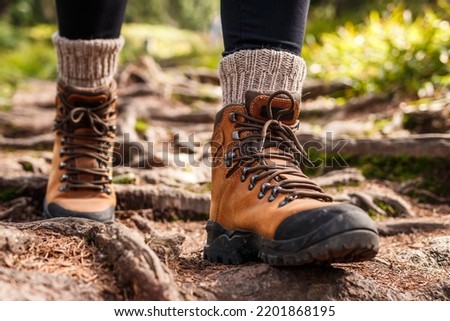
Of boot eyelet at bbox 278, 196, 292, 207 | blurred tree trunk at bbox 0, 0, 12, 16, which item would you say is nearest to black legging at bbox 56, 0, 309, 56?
boot eyelet at bbox 278, 196, 292, 207

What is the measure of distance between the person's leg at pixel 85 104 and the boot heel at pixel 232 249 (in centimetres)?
63

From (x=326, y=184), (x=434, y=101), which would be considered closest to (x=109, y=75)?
(x=326, y=184)

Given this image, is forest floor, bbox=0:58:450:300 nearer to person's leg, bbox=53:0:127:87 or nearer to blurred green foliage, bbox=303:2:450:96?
blurred green foliage, bbox=303:2:450:96

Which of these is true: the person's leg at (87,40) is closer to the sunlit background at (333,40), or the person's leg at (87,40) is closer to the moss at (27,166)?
the moss at (27,166)

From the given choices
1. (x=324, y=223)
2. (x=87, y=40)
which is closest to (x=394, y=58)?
(x=87, y=40)

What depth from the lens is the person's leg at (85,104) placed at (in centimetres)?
231

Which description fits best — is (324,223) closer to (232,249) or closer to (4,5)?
(232,249)

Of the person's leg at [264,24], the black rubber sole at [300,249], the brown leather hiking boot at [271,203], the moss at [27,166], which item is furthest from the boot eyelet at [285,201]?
the moss at [27,166]

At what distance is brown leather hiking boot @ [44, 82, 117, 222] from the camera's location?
228cm

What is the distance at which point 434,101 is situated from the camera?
4.14 metres

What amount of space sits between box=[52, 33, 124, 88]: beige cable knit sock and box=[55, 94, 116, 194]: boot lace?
97 millimetres

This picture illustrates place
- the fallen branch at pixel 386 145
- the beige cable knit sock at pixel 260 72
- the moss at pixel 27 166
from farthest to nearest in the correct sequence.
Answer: the moss at pixel 27 166, the fallen branch at pixel 386 145, the beige cable knit sock at pixel 260 72

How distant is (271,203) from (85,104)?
109 cm

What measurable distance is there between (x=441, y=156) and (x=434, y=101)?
3.78 feet
